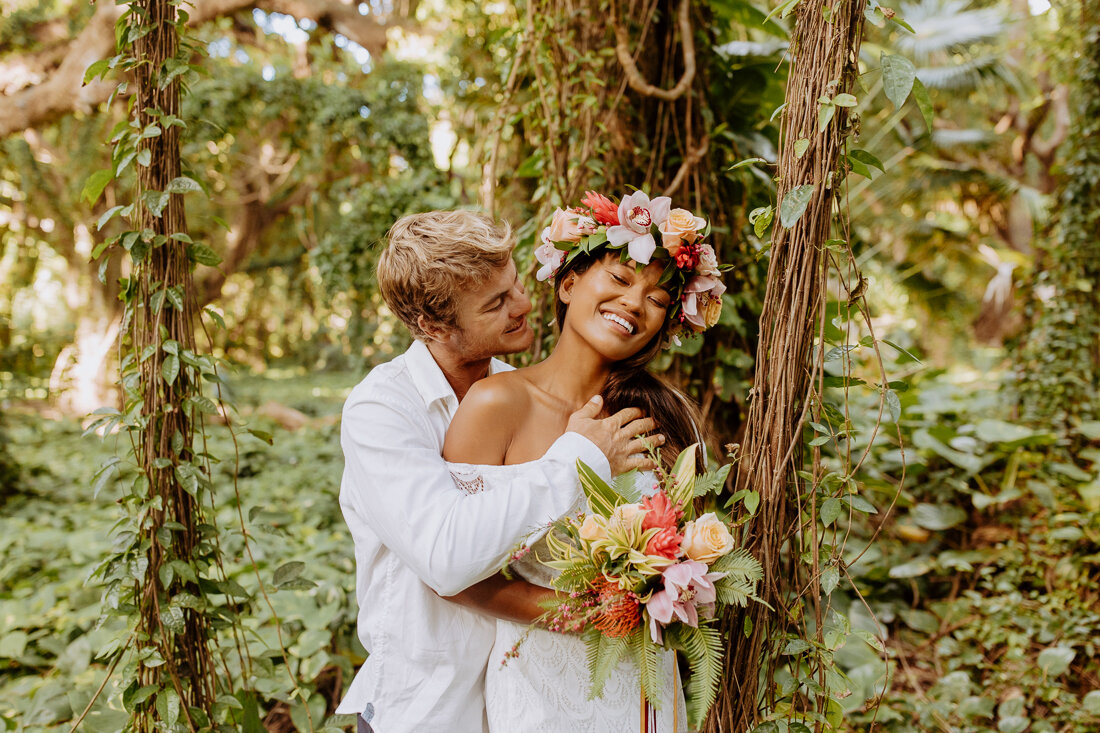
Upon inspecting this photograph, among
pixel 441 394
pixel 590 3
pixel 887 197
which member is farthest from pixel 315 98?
pixel 887 197

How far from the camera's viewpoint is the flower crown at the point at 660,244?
4.67 ft

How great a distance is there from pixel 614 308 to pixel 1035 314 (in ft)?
13.3

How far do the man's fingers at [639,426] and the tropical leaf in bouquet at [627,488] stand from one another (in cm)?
14

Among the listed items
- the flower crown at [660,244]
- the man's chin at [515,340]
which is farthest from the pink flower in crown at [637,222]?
the man's chin at [515,340]

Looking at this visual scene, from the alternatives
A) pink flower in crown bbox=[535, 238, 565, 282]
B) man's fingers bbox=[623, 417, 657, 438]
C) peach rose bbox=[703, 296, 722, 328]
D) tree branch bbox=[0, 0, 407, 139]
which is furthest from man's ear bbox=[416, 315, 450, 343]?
tree branch bbox=[0, 0, 407, 139]

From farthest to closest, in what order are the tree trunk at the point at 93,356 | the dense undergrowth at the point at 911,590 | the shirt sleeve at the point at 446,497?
the tree trunk at the point at 93,356
the dense undergrowth at the point at 911,590
the shirt sleeve at the point at 446,497

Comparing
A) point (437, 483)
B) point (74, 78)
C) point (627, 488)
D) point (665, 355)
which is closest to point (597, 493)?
point (627, 488)

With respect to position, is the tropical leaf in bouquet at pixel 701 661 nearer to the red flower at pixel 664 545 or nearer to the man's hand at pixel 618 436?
the red flower at pixel 664 545

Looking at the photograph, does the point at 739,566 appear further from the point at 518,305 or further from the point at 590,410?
the point at 518,305

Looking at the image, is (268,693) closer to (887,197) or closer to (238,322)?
(887,197)

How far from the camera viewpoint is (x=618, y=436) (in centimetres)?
138

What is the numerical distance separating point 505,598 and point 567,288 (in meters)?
0.69

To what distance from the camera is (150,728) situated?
1.76 m

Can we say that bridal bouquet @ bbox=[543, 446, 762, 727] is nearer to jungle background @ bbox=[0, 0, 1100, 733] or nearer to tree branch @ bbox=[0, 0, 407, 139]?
jungle background @ bbox=[0, 0, 1100, 733]
